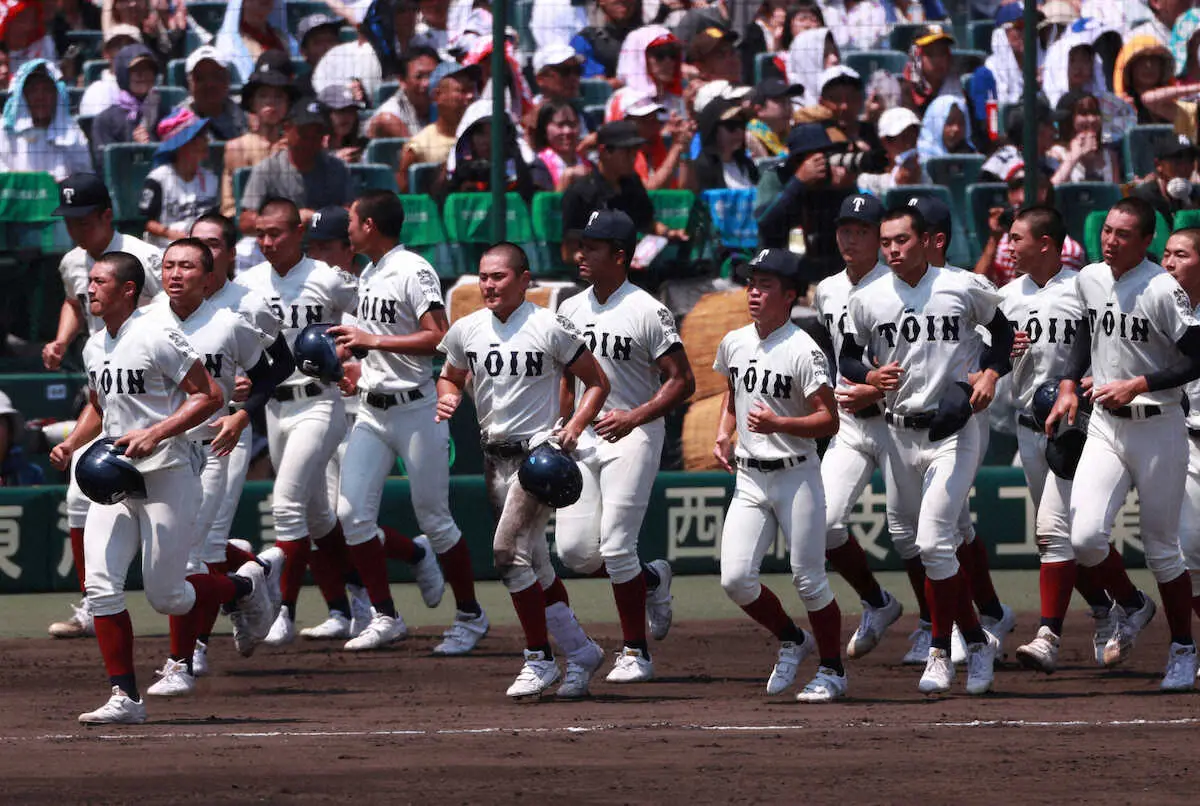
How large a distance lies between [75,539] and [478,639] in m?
2.11

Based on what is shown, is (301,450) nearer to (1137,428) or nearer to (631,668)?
(631,668)

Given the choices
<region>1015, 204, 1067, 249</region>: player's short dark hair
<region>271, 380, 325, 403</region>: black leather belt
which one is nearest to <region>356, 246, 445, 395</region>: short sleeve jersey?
<region>271, 380, 325, 403</region>: black leather belt

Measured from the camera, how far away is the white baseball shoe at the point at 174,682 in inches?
345

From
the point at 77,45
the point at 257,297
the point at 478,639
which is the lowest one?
the point at 478,639

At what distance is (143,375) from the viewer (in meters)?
8.10

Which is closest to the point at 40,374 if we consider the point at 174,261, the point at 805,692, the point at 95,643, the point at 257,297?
the point at 95,643

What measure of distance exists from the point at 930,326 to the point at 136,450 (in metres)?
Result: 3.32

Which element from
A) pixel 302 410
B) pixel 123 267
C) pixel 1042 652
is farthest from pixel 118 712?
pixel 1042 652

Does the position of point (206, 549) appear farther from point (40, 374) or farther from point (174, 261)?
point (40, 374)

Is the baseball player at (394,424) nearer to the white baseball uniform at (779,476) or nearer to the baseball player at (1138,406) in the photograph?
the white baseball uniform at (779,476)

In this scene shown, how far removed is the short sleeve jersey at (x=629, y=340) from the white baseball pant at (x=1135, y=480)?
6.05 ft

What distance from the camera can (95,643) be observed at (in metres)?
10.6

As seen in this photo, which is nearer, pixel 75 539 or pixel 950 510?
pixel 950 510

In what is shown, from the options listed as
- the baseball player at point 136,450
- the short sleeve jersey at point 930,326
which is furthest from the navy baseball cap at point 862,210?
the baseball player at point 136,450
